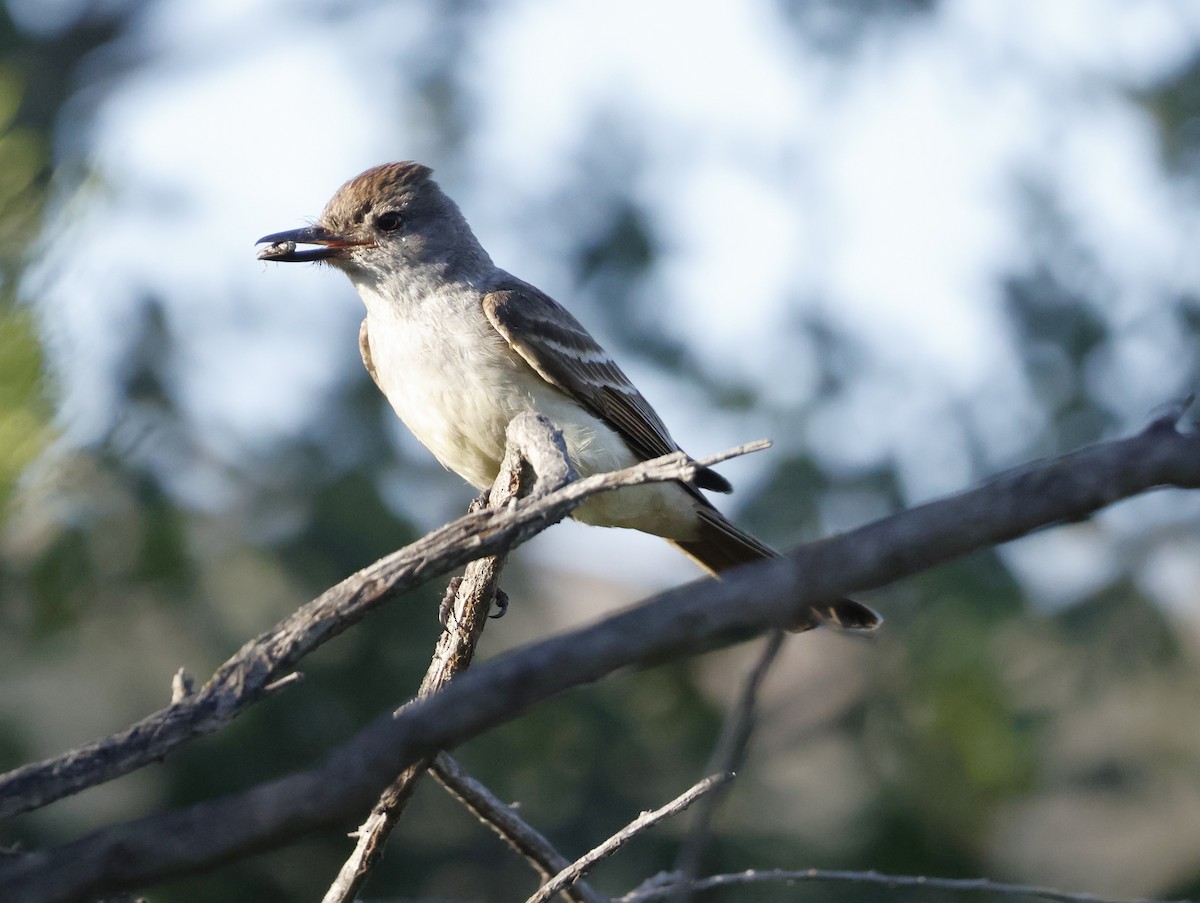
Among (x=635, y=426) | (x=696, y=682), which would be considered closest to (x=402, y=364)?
(x=635, y=426)

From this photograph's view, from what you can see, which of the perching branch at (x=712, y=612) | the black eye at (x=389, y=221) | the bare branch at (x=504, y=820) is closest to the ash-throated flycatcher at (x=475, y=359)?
the black eye at (x=389, y=221)

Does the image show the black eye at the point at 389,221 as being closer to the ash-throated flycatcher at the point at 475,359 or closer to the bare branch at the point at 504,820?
the ash-throated flycatcher at the point at 475,359

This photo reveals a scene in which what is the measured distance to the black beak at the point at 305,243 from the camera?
16.5 ft

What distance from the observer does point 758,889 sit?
4754mm

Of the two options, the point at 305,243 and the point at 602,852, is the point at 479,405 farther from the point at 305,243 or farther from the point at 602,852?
the point at 602,852

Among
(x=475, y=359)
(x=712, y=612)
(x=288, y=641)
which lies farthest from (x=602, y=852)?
(x=475, y=359)

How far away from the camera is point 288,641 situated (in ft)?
5.60

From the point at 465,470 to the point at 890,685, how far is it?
1.83 meters

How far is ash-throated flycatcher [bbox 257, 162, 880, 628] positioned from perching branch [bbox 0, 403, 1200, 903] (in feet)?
9.47

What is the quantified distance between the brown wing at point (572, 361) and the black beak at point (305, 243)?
0.68 meters

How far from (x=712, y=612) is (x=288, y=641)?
774mm

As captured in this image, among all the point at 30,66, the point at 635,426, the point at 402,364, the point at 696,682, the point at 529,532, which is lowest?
the point at 696,682

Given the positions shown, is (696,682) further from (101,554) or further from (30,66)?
(30,66)

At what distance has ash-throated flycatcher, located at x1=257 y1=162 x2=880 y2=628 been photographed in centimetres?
457
